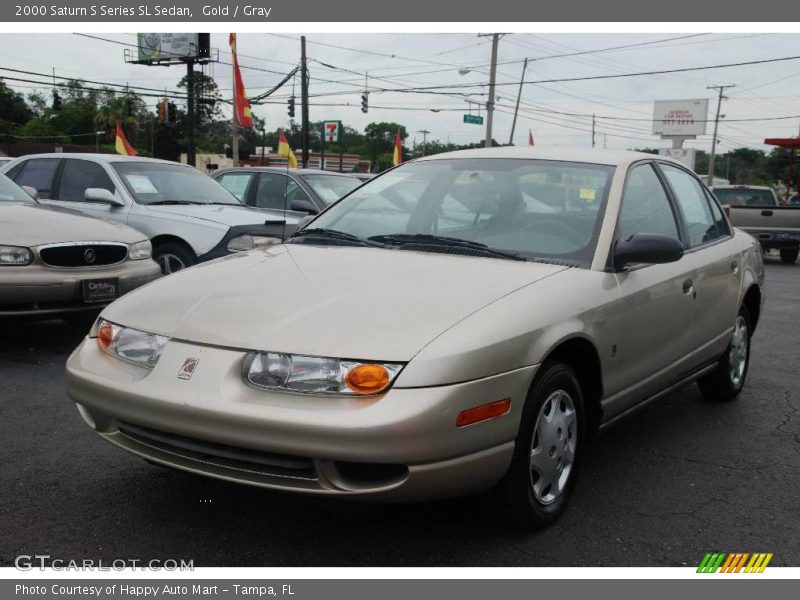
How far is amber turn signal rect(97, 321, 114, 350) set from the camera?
10.5ft

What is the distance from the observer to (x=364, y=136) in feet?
306

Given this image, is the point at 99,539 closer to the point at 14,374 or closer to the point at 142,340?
the point at 142,340

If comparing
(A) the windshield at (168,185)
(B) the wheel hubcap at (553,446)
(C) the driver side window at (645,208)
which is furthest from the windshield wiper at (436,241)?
(A) the windshield at (168,185)

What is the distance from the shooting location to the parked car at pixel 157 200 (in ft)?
25.7

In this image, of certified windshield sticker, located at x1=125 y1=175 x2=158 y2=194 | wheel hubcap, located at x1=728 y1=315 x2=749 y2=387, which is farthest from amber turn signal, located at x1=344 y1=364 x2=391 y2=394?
certified windshield sticker, located at x1=125 y1=175 x2=158 y2=194

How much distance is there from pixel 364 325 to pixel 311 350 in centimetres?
21

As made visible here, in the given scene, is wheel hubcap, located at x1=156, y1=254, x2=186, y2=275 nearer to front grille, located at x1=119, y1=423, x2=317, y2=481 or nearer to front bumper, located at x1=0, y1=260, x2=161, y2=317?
front bumper, located at x1=0, y1=260, x2=161, y2=317

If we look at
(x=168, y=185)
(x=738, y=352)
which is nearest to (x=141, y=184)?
(x=168, y=185)

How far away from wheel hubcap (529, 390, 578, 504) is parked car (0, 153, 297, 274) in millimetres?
4422

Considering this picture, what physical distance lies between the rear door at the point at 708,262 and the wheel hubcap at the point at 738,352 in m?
0.26

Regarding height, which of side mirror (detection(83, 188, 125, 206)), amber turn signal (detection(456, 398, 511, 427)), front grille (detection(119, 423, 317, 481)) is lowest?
front grille (detection(119, 423, 317, 481))

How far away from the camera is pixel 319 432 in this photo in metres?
2.51
